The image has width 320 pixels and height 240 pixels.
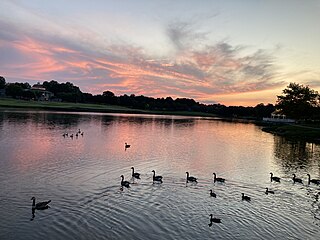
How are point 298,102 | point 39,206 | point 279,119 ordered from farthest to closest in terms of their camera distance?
1. point 279,119
2. point 298,102
3. point 39,206

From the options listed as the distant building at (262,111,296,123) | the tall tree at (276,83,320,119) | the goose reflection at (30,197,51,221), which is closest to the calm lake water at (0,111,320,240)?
the goose reflection at (30,197,51,221)

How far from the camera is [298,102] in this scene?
103125 mm

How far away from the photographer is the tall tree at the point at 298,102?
100875 mm

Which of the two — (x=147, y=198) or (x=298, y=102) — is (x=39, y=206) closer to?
(x=147, y=198)

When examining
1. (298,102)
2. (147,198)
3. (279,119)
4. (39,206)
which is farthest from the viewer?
(279,119)

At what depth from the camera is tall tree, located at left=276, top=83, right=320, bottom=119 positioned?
331ft

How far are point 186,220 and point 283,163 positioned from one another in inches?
979

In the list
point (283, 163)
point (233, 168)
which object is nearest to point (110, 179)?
point (233, 168)

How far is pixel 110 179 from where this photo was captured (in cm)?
2569

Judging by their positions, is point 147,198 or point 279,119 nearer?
point 147,198

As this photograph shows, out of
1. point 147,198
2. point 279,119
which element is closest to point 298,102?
point 279,119

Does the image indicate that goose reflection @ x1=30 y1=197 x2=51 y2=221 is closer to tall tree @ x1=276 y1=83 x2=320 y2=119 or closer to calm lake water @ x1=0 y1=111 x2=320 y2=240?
calm lake water @ x1=0 y1=111 x2=320 y2=240

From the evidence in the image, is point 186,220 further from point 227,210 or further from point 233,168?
point 233,168

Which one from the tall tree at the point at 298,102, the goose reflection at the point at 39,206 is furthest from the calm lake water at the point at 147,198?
the tall tree at the point at 298,102
